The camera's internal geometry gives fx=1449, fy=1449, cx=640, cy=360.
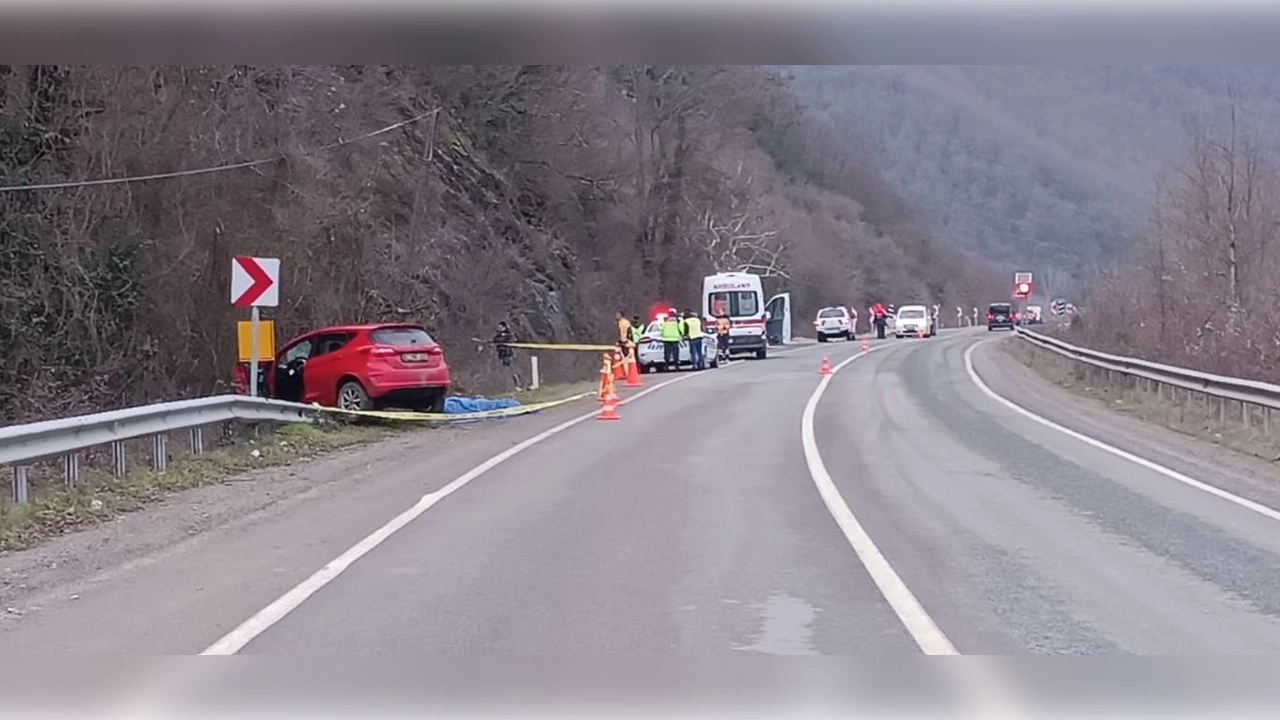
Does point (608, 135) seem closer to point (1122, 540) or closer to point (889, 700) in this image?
point (1122, 540)

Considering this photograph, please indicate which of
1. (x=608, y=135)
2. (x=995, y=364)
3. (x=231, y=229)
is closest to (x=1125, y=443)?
(x=231, y=229)

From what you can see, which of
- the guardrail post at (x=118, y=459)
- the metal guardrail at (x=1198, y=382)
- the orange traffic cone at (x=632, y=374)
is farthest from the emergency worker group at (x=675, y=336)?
the guardrail post at (x=118, y=459)

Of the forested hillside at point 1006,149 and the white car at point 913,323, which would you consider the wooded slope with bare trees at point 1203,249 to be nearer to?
the white car at point 913,323

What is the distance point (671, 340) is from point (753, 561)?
95.3ft

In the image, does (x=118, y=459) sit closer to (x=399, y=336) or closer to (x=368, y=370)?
(x=368, y=370)

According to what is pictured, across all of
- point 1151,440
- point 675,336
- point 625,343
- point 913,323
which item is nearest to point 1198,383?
point 1151,440

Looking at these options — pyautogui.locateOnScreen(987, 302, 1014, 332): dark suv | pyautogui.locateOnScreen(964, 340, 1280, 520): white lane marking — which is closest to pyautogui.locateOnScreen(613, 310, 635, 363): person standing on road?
pyautogui.locateOnScreen(964, 340, 1280, 520): white lane marking

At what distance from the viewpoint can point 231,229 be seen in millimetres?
27812

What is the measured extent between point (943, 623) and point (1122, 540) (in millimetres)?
3542

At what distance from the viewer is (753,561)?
10.4 meters

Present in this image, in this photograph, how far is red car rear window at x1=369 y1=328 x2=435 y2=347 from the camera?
22375mm

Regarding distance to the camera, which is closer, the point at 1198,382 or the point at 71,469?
the point at 71,469

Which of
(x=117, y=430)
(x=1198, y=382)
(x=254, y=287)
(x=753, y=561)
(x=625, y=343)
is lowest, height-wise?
(x=753, y=561)

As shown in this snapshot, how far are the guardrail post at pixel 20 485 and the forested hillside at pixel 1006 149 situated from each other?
71.0 meters
